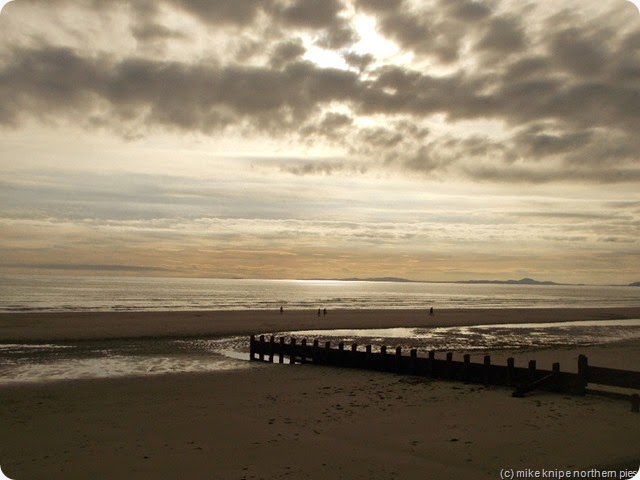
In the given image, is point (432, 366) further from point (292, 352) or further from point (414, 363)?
point (292, 352)

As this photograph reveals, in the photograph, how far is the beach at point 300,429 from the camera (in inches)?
356

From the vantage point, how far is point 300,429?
11.2 metres

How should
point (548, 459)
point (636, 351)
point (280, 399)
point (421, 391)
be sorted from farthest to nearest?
point (636, 351) < point (421, 391) < point (280, 399) < point (548, 459)

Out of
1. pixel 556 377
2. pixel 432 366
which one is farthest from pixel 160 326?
pixel 556 377

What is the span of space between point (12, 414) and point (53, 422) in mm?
1516

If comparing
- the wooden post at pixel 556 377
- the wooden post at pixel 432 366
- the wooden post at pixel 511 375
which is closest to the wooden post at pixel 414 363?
the wooden post at pixel 432 366

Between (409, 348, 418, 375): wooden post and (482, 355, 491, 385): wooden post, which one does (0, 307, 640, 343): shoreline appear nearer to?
(409, 348, 418, 375): wooden post

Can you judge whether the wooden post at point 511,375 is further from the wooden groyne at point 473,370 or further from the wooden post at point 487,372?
the wooden post at point 487,372

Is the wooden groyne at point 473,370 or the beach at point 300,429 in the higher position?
the wooden groyne at point 473,370

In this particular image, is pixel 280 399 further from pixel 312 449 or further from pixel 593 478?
pixel 593 478

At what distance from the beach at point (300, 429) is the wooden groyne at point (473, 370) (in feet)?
1.43

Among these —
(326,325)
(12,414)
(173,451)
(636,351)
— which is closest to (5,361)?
(12,414)

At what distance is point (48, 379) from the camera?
1800 cm

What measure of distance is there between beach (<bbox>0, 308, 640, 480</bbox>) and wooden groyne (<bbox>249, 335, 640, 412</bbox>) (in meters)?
0.43
